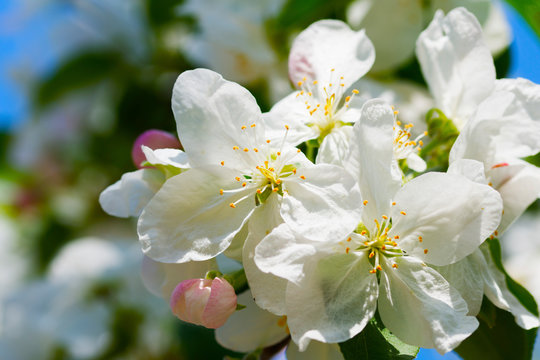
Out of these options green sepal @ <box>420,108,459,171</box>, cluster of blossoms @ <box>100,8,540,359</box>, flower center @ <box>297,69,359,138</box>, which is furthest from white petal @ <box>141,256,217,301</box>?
green sepal @ <box>420,108,459,171</box>

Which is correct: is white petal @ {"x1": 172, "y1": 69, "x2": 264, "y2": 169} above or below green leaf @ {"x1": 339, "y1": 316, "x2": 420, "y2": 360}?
above

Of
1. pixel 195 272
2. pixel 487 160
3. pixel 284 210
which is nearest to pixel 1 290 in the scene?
pixel 195 272

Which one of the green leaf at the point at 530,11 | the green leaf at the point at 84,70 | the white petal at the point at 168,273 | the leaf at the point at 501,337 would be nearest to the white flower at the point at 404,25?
the green leaf at the point at 530,11

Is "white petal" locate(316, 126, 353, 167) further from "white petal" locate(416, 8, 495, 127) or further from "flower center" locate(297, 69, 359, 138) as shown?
"white petal" locate(416, 8, 495, 127)

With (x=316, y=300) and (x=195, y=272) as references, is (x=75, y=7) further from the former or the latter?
(x=316, y=300)

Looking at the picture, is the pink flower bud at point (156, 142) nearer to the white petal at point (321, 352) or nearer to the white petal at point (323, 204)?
the white petal at point (323, 204)

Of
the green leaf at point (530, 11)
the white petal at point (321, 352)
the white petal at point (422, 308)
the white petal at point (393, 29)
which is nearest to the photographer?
the white petal at point (422, 308)
